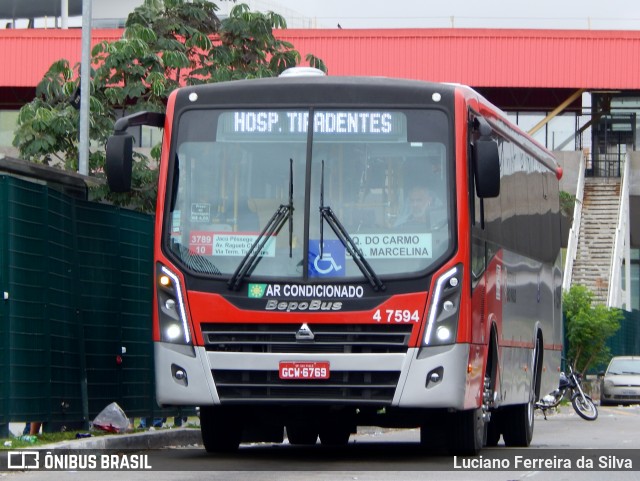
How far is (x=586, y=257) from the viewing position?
49969 millimetres

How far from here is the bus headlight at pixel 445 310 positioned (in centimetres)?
1276

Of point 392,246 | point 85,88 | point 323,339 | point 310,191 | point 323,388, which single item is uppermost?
point 85,88

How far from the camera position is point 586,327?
133 ft

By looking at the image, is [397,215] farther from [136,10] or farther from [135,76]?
[136,10]

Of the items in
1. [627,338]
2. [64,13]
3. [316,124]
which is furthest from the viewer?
[64,13]

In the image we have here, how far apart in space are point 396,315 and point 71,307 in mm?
4183

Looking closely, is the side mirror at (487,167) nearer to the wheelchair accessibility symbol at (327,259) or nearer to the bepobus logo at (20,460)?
the wheelchair accessibility symbol at (327,259)

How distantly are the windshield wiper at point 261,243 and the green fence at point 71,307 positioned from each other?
227 centimetres

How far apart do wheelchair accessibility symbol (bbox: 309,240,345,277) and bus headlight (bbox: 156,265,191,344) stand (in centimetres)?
117

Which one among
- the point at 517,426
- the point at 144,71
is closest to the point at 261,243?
the point at 517,426

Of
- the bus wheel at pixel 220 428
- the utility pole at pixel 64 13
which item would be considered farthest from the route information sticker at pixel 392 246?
the utility pole at pixel 64 13

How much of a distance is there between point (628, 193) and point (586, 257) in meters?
5.22

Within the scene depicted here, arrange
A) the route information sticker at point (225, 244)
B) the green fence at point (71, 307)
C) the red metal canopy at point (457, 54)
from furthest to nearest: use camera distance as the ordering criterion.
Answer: the red metal canopy at point (457, 54) → the green fence at point (71, 307) → the route information sticker at point (225, 244)

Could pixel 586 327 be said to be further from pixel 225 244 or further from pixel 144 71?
pixel 225 244
